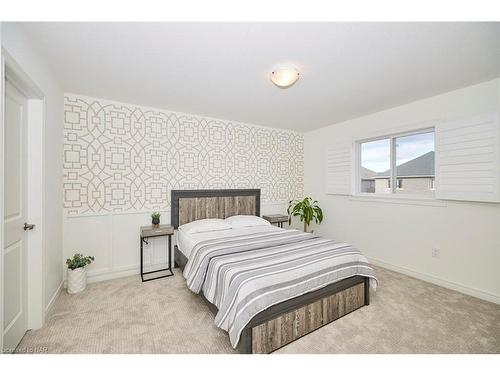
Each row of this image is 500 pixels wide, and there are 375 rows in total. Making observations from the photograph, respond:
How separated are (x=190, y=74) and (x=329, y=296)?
256 cm

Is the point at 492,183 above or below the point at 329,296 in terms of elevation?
above

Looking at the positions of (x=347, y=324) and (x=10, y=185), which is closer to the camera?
(x=10, y=185)

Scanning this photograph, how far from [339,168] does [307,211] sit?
0.99 metres

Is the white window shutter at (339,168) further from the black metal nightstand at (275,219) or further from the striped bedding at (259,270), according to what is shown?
the striped bedding at (259,270)

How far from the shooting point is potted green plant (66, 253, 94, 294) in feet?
8.29

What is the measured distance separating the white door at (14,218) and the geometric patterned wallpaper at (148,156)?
942 millimetres

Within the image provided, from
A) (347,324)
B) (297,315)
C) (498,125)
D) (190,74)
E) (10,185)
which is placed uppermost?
(190,74)

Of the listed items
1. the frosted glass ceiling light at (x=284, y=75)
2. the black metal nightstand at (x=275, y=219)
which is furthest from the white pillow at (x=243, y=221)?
the frosted glass ceiling light at (x=284, y=75)

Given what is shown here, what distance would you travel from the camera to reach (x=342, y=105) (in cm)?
314

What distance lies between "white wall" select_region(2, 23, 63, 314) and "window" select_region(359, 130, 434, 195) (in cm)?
424
